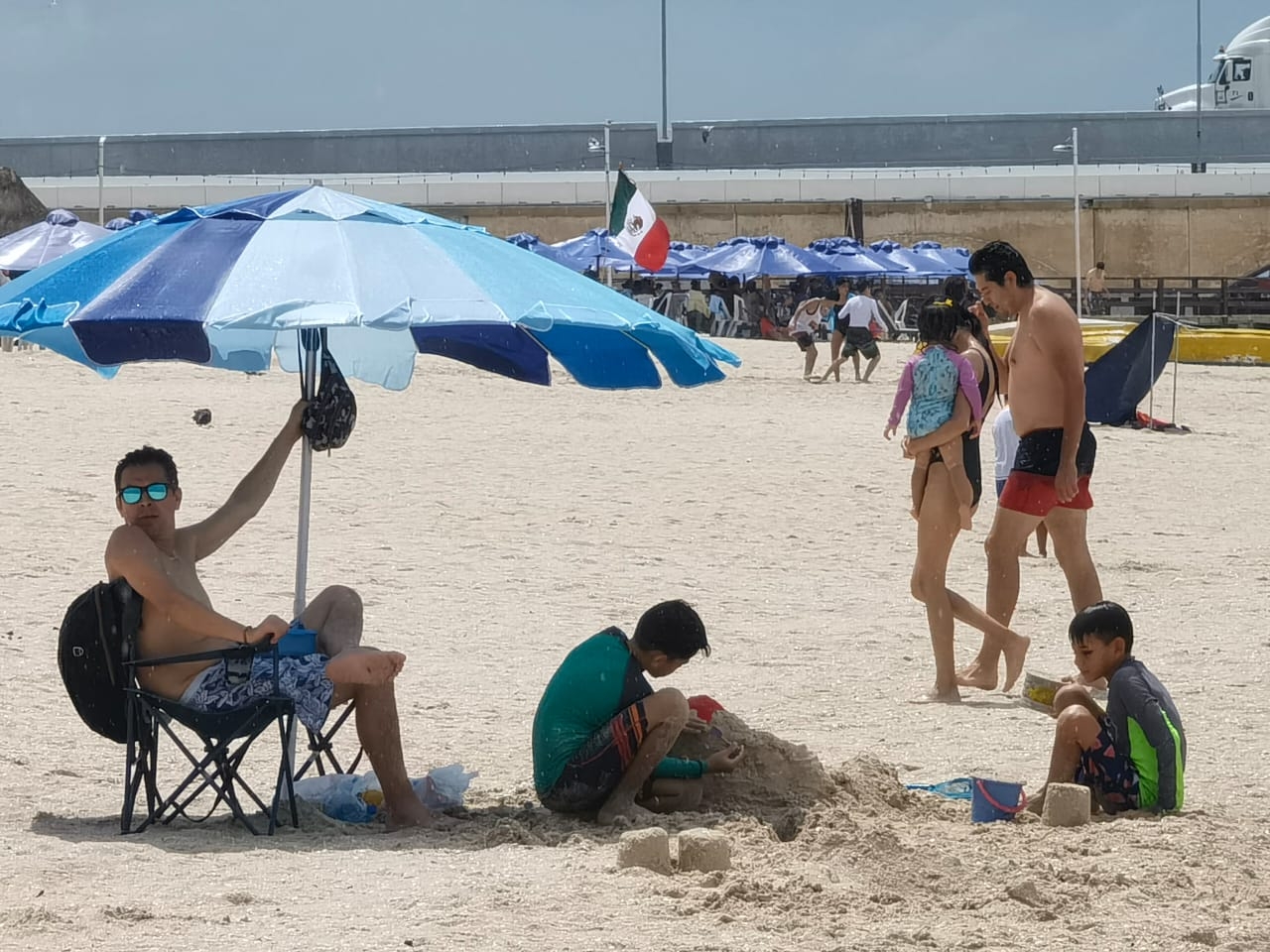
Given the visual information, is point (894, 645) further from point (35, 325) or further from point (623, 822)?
point (35, 325)

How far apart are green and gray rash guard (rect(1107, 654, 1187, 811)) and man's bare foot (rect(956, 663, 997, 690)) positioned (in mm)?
1925

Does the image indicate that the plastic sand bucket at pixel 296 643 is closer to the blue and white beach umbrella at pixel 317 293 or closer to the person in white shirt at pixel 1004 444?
the blue and white beach umbrella at pixel 317 293

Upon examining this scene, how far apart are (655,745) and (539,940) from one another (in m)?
1.17

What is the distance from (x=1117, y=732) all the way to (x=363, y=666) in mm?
2064

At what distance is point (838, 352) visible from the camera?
21781 mm

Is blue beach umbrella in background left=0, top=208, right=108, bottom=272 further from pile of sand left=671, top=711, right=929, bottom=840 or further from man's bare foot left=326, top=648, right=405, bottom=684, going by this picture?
pile of sand left=671, top=711, right=929, bottom=840

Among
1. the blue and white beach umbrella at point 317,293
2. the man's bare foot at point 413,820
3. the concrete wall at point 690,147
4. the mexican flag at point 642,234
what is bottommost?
the man's bare foot at point 413,820

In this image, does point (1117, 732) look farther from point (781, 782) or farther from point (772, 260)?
point (772, 260)

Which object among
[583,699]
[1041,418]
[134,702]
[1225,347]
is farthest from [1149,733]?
[1225,347]

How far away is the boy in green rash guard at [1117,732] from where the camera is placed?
489cm

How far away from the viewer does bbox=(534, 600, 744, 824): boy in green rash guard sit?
497 centimetres

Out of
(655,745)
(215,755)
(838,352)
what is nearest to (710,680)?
(655,745)

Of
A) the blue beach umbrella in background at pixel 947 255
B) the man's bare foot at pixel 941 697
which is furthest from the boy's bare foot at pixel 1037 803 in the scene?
the blue beach umbrella in background at pixel 947 255

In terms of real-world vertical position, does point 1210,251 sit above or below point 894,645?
above
